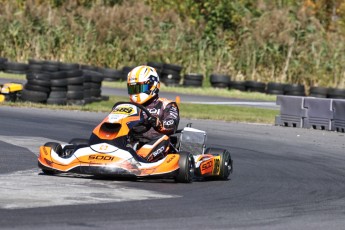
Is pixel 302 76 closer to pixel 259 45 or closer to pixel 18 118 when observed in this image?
pixel 259 45

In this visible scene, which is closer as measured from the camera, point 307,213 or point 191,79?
point 307,213

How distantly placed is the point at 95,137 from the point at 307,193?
211cm

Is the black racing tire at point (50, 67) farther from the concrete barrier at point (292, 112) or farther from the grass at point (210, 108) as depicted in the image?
the concrete barrier at point (292, 112)

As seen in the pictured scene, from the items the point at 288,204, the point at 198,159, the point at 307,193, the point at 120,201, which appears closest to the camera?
the point at 120,201

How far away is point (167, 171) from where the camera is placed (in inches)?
350

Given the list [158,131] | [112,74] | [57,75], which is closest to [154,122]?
[158,131]

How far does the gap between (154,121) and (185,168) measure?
2.18ft

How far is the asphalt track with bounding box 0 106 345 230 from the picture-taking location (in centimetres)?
648

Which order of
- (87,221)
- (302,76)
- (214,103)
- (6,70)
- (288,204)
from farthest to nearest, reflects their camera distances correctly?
1. (302,76)
2. (6,70)
3. (214,103)
4. (288,204)
5. (87,221)

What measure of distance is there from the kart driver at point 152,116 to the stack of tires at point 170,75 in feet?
61.2

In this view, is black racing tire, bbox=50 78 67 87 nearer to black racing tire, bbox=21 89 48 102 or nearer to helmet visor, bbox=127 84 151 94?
black racing tire, bbox=21 89 48 102

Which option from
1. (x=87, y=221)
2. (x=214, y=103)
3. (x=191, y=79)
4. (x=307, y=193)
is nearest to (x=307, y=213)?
(x=307, y=193)

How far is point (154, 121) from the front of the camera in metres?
9.37


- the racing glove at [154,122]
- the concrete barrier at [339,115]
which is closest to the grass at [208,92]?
the concrete barrier at [339,115]
